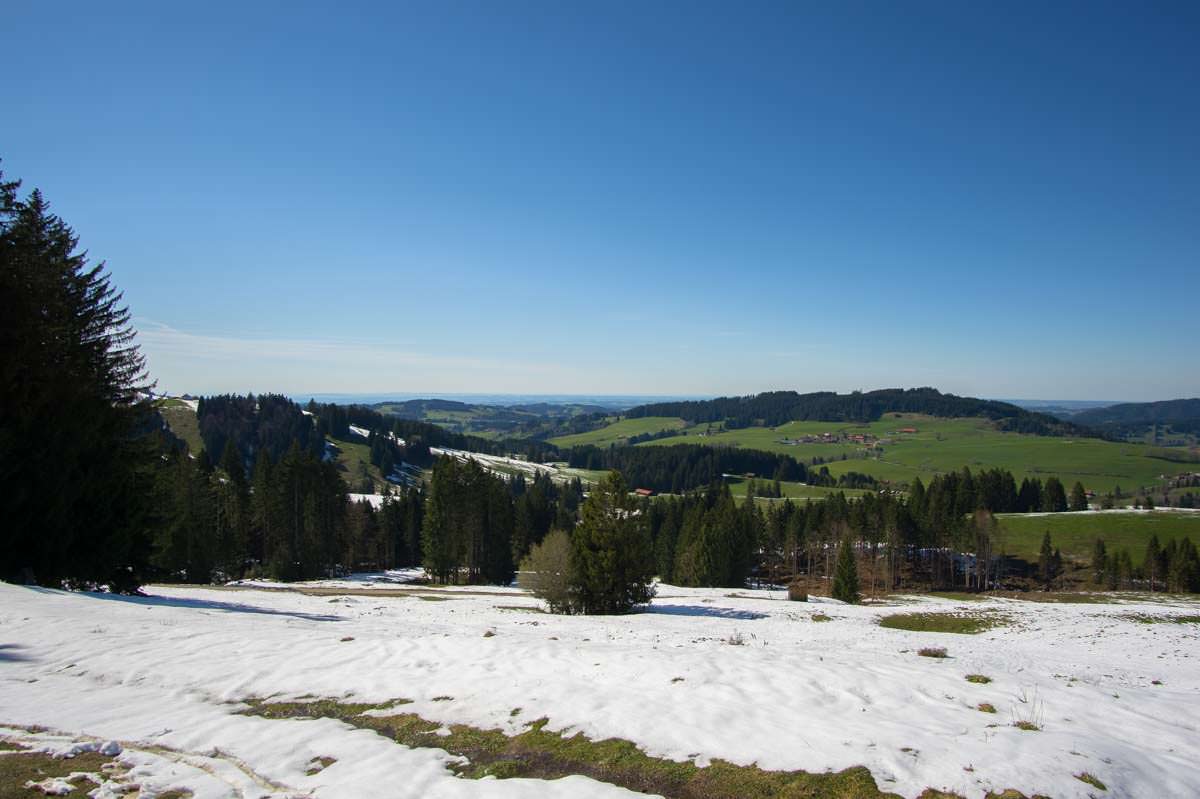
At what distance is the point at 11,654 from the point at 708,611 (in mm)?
31822

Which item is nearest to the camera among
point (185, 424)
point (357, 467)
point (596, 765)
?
point (596, 765)

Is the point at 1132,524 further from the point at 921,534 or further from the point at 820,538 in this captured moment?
the point at 820,538

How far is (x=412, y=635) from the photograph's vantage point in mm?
16547

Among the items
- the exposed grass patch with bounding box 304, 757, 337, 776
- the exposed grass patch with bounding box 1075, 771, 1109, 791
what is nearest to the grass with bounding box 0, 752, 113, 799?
the exposed grass patch with bounding box 304, 757, 337, 776

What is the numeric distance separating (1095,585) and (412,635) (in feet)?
322

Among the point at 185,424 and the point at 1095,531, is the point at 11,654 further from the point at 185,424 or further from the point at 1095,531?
the point at 185,424

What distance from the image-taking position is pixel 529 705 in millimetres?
10156

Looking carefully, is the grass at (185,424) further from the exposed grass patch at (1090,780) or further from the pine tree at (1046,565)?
the exposed grass patch at (1090,780)

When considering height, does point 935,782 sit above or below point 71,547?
above

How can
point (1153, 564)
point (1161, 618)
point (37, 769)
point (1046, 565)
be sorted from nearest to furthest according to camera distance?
point (37, 769)
point (1161, 618)
point (1153, 564)
point (1046, 565)

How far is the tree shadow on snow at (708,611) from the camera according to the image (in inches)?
1319

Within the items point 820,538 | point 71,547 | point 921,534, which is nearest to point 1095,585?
point 921,534

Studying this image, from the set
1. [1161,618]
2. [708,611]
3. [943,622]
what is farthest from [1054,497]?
[708,611]

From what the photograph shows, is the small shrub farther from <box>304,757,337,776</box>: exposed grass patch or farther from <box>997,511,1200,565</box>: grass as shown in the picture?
<box>997,511,1200,565</box>: grass
